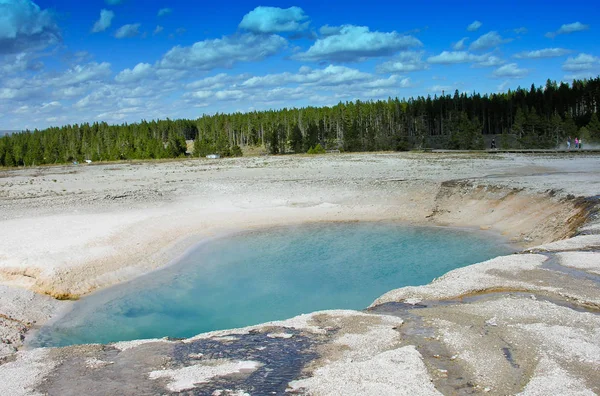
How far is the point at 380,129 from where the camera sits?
117m

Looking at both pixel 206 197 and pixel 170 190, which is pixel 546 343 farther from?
pixel 170 190

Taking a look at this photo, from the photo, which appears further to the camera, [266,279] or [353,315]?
[266,279]

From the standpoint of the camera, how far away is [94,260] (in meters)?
17.9

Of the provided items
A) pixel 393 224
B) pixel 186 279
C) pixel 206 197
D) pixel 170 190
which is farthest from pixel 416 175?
pixel 186 279

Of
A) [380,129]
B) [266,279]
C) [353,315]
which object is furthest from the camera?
[380,129]

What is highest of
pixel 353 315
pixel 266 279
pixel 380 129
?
pixel 380 129

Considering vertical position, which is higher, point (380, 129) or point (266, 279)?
point (380, 129)

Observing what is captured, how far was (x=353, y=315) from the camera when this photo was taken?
35.3 feet

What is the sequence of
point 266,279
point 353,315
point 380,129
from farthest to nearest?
1. point 380,129
2. point 266,279
3. point 353,315

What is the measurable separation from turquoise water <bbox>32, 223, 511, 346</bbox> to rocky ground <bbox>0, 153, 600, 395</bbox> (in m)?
1.18

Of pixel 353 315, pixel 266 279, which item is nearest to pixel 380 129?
pixel 266 279

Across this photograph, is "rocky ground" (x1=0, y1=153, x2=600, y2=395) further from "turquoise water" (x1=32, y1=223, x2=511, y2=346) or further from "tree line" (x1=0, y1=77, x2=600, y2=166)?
"tree line" (x1=0, y1=77, x2=600, y2=166)

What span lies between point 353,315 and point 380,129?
359 feet

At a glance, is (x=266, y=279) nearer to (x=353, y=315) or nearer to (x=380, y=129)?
(x=353, y=315)
